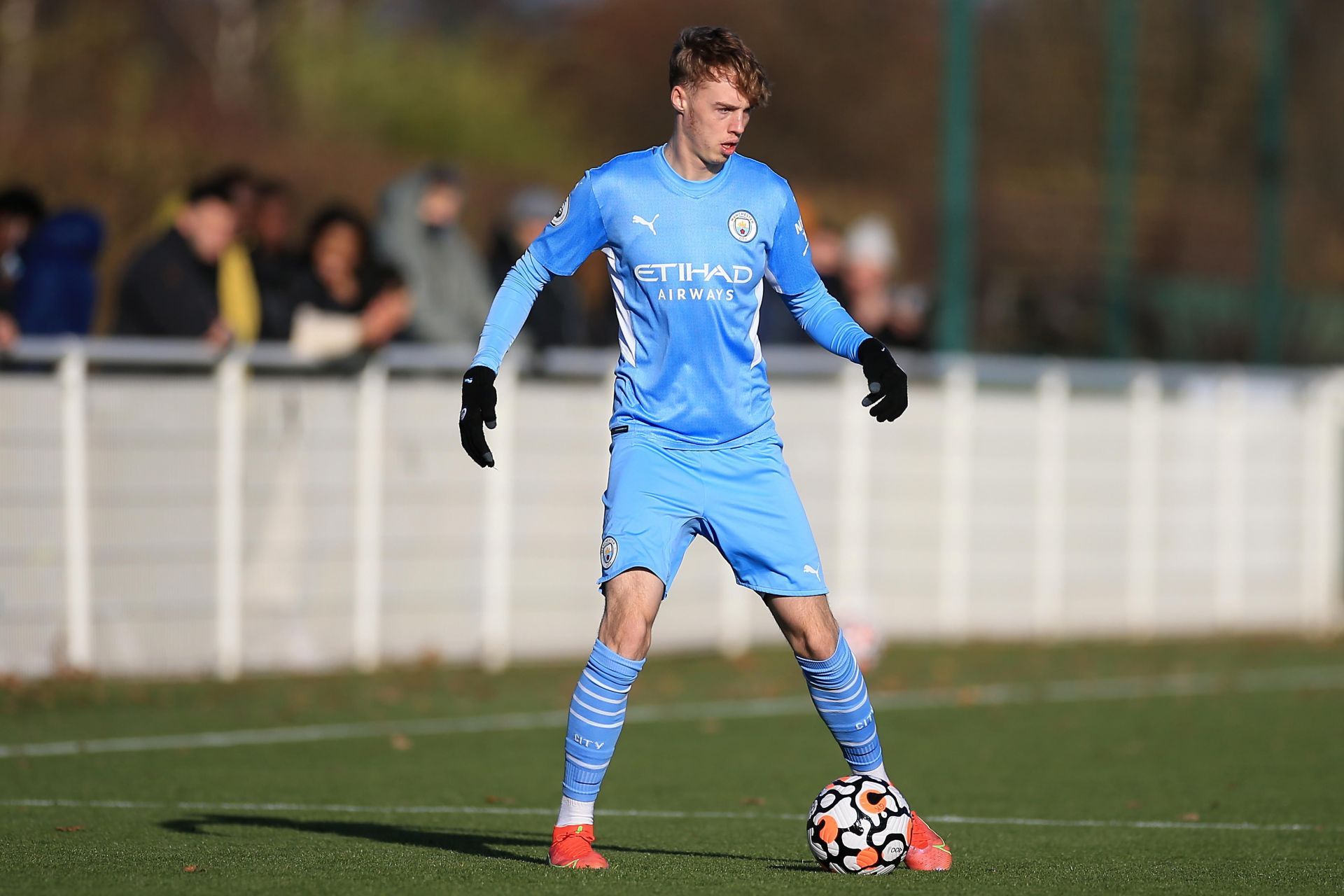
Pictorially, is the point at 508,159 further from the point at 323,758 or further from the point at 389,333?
the point at 323,758

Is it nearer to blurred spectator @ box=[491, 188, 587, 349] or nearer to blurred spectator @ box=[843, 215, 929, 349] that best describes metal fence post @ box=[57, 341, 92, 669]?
blurred spectator @ box=[491, 188, 587, 349]

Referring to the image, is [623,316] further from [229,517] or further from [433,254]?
[433,254]

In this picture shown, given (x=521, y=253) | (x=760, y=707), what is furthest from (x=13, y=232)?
(x=760, y=707)

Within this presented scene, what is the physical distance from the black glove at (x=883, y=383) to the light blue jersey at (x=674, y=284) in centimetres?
11

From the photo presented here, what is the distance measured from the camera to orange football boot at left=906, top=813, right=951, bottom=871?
A: 693 centimetres

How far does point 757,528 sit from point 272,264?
7.63 metres

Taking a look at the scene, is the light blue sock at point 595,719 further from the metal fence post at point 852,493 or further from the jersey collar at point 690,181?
the metal fence post at point 852,493

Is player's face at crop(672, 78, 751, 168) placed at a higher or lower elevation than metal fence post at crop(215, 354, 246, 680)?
higher

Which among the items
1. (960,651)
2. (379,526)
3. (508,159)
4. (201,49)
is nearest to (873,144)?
(508,159)

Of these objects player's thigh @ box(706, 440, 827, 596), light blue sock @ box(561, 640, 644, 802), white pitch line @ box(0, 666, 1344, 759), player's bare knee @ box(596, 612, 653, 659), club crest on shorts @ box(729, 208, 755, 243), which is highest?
club crest on shorts @ box(729, 208, 755, 243)

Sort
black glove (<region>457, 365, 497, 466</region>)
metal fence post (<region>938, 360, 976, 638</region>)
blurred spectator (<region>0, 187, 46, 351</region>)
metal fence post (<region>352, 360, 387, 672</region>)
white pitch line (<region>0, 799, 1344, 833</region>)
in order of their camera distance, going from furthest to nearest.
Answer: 1. metal fence post (<region>938, 360, 976, 638</region>)
2. metal fence post (<region>352, 360, 387, 672</region>)
3. blurred spectator (<region>0, 187, 46, 351</region>)
4. white pitch line (<region>0, 799, 1344, 833</region>)
5. black glove (<region>457, 365, 497, 466</region>)

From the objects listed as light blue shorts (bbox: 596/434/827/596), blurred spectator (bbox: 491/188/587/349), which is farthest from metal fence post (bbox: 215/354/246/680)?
light blue shorts (bbox: 596/434/827/596)

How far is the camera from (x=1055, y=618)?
17.6 meters

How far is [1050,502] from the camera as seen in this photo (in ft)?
57.7
